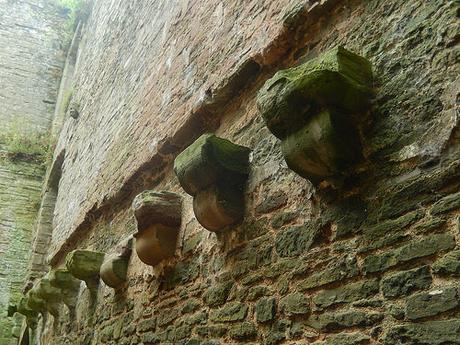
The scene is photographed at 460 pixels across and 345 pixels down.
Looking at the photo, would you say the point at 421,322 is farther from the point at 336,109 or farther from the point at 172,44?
the point at 172,44

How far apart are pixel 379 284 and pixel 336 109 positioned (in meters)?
0.66

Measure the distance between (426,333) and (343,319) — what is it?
33 cm

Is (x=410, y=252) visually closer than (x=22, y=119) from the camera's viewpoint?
Yes

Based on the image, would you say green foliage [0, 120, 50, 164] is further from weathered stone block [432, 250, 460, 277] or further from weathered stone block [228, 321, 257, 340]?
weathered stone block [432, 250, 460, 277]

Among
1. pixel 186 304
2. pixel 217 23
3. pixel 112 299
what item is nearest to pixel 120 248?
pixel 112 299

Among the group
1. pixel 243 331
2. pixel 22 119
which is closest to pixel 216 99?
pixel 243 331

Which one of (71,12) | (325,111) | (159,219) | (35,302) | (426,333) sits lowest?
(426,333)

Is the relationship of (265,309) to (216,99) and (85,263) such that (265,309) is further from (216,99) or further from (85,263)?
(85,263)

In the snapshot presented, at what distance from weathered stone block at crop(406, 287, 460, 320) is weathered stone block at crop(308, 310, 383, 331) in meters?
0.13

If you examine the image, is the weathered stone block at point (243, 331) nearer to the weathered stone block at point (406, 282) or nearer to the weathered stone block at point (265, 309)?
the weathered stone block at point (265, 309)

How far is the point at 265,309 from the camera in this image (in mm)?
2098

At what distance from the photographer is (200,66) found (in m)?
3.22

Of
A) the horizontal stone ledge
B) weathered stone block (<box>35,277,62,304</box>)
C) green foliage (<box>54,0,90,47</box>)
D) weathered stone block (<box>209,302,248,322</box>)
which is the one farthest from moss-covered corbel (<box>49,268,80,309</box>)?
green foliage (<box>54,0,90,47</box>)

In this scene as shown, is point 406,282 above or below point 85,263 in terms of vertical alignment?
below
